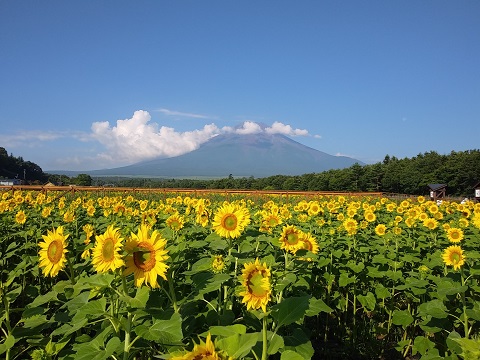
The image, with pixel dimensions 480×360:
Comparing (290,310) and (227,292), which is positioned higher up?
(290,310)

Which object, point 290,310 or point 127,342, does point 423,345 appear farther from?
point 127,342

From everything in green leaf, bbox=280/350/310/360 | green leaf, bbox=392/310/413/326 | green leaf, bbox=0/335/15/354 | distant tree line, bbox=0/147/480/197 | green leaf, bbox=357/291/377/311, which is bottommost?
green leaf, bbox=357/291/377/311

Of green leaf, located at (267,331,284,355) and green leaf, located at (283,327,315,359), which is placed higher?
green leaf, located at (267,331,284,355)

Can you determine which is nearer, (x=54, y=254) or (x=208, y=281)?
(x=208, y=281)

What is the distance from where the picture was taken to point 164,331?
1.62 meters

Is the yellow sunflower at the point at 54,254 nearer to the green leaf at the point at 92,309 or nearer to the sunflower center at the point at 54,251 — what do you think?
the sunflower center at the point at 54,251

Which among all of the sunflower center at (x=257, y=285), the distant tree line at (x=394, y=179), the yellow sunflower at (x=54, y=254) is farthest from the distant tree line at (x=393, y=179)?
the sunflower center at (x=257, y=285)

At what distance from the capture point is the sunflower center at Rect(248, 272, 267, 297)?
1780 mm

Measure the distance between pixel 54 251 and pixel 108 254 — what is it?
673 millimetres

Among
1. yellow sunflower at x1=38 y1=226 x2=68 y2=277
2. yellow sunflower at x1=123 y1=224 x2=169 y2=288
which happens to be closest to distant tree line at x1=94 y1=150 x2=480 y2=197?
yellow sunflower at x1=38 y1=226 x2=68 y2=277

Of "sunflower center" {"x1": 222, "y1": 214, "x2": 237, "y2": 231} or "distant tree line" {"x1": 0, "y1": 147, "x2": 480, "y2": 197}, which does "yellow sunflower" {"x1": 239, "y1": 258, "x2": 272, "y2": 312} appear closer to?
"sunflower center" {"x1": 222, "y1": 214, "x2": 237, "y2": 231}

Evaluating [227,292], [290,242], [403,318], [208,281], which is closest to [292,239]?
[290,242]

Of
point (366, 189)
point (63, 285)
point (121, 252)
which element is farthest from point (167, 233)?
point (366, 189)

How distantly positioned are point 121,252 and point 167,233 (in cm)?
145
